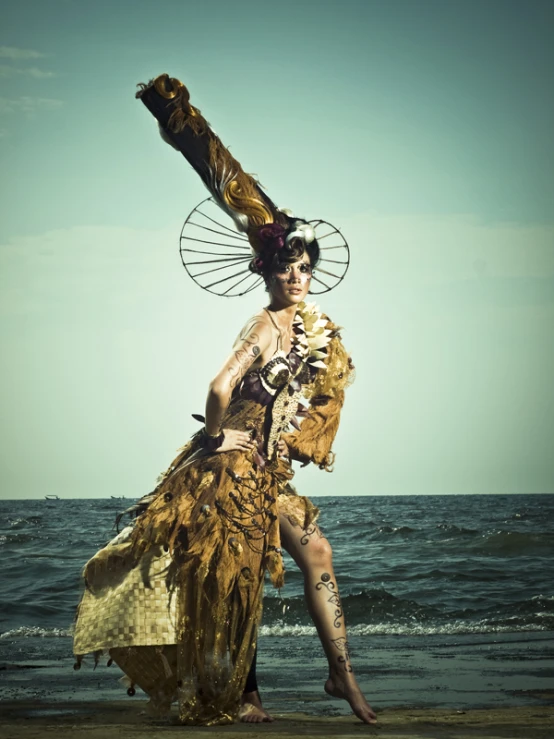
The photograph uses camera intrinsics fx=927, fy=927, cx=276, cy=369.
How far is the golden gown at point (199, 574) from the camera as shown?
4172 mm

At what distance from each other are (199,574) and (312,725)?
95 centimetres

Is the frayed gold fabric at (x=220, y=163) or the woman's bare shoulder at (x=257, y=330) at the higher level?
the frayed gold fabric at (x=220, y=163)

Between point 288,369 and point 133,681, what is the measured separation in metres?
1.61

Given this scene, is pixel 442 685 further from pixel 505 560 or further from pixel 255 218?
pixel 505 560

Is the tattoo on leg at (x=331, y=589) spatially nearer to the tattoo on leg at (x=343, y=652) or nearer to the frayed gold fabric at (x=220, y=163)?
the tattoo on leg at (x=343, y=652)

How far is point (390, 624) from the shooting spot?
426 inches

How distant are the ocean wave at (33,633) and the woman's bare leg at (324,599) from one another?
6.28 metres

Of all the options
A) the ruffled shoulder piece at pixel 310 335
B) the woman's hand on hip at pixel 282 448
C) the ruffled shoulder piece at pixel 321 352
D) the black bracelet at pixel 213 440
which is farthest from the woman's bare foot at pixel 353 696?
the ruffled shoulder piece at pixel 310 335

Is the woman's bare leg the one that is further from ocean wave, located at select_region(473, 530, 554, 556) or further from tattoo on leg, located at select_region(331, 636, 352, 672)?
ocean wave, located at select_region(473, 530, 554, 556)

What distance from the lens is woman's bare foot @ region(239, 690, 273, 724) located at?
4.40 meters

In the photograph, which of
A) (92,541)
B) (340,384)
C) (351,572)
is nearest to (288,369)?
(340,384)

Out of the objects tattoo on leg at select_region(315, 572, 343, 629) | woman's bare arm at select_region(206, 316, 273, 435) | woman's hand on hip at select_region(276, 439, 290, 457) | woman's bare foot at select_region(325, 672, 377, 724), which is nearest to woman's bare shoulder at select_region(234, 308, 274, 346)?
woman's bare arm at select_region(206, 316, 273, 435)

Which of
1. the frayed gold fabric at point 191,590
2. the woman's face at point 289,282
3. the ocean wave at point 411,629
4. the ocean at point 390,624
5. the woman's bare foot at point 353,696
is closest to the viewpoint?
the frayed gold fabric at point 191,590

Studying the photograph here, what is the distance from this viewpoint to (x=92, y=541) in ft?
69.3
